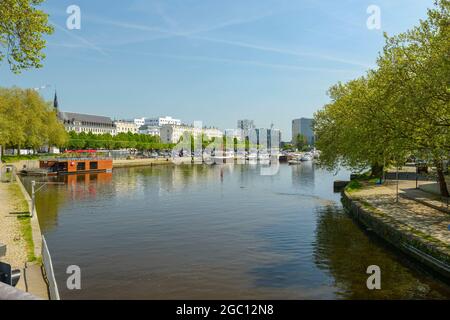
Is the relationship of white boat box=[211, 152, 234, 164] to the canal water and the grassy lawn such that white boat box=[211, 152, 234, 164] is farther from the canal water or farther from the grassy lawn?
the canal water

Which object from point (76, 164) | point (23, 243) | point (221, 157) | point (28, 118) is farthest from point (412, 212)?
point (221, 157)

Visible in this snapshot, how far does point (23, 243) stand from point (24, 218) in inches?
370

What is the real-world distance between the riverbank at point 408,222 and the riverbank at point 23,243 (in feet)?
66.4

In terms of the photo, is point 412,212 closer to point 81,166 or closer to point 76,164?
point 76,164

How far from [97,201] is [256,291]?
3623 centimetres

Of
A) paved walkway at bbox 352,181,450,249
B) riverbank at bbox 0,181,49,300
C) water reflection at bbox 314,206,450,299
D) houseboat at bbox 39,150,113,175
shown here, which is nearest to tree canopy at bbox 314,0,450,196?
paved walkway at bbox 352,181,450,249

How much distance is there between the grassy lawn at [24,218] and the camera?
22.9 metres

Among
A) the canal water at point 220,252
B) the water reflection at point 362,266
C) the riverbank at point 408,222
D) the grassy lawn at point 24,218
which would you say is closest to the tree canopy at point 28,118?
the grassy lawn at point 24,218

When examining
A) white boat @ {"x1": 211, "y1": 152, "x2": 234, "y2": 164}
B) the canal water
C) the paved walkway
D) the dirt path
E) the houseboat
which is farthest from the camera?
white boat @ {"x1": 211, "y1": 152, "x2": 234, "y2": 164}

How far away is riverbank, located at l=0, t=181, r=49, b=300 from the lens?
682 inches

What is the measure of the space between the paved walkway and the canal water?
7.92ft

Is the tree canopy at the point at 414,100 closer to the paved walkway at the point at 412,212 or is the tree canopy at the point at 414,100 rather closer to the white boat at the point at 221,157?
the paved walkway at the point at 412,212
